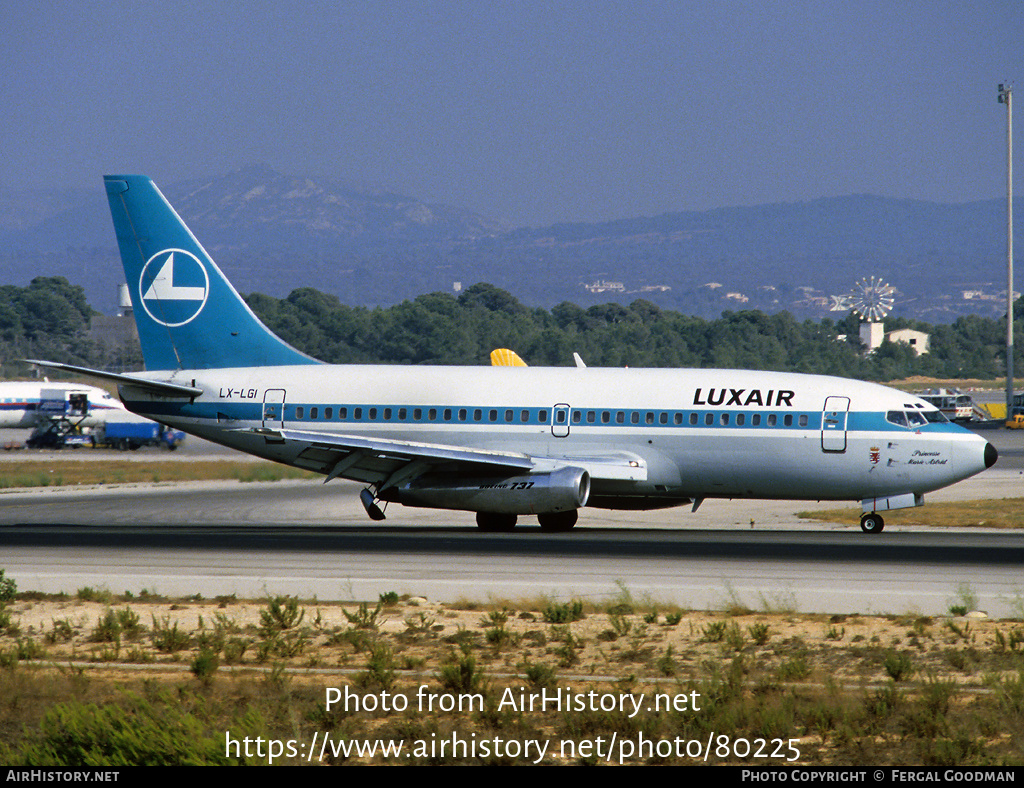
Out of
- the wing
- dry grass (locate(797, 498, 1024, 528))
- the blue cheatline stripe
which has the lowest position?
dry grass (locate(797, 498, 1024, 528))

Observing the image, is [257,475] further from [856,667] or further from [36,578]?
[856,667]

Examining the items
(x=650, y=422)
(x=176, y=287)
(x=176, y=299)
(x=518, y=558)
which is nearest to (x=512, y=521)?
(x=650, y=422)

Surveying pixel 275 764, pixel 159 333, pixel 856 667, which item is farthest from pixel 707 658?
pixel 159 333

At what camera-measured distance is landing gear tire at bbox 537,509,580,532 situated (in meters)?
34.7

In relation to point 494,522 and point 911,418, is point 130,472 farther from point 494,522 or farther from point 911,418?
point 911,418

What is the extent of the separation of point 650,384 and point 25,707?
72.0 ft

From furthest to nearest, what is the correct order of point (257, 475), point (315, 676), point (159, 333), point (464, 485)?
point (257, 475), point (159, 333), point (464, 485), point (315, 676)

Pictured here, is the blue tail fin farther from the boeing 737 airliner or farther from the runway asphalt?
the runway asphalt

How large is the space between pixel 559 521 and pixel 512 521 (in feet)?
4.18

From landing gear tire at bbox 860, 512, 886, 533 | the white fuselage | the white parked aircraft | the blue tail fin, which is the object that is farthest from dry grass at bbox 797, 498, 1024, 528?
the white parked aircraft

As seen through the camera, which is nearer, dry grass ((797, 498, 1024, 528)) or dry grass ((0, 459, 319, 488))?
dry grass ((797, 498, 1024, 528))

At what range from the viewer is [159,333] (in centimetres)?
3847

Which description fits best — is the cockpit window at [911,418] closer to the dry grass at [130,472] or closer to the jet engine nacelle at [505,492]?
the jet engine nacelle at [505,492]

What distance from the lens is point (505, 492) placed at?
32.7 metres
